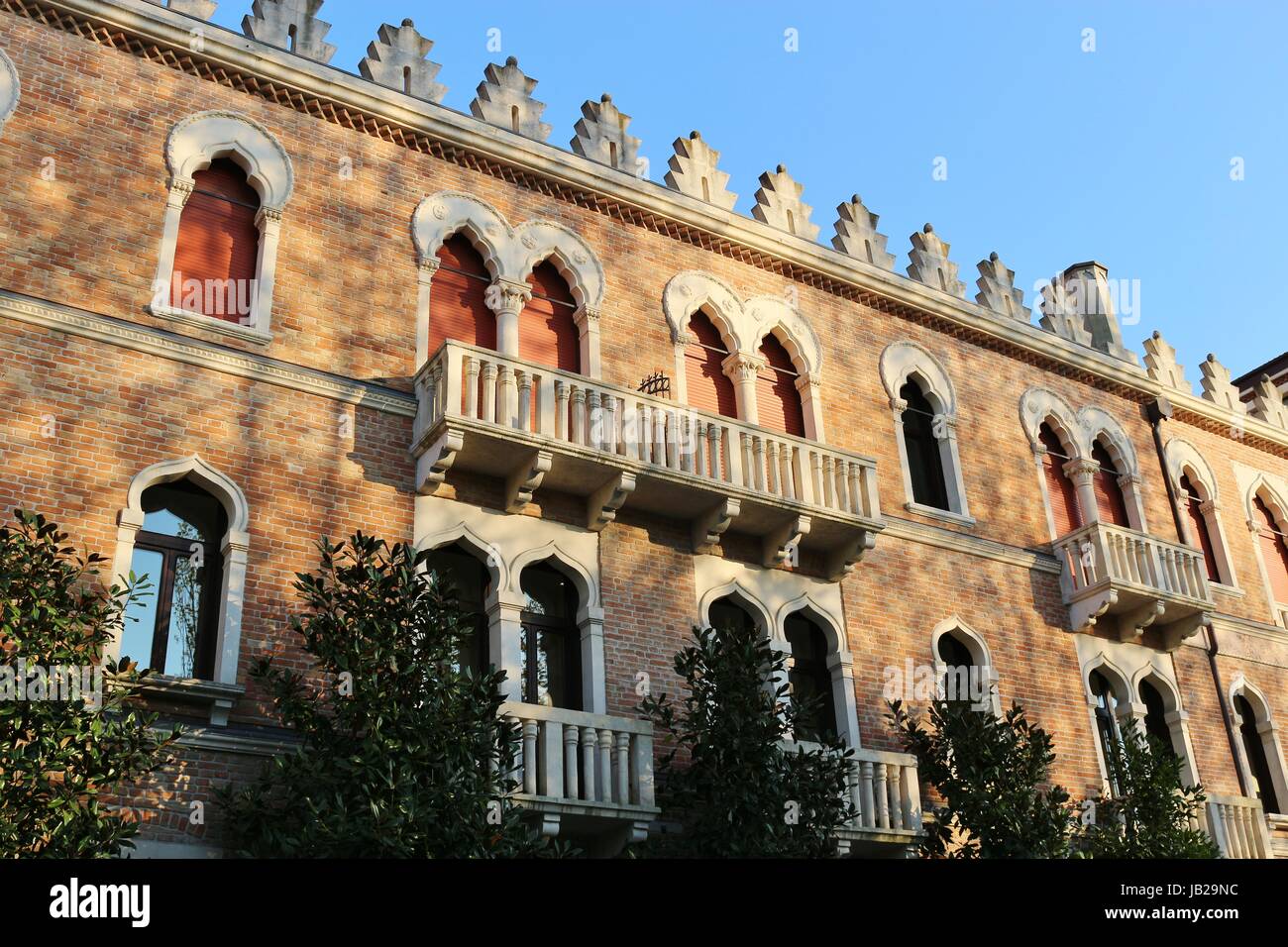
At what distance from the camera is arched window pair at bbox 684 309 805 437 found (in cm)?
1586

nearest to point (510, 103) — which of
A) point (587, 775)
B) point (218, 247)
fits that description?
point (218, 247)

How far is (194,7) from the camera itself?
14078 millimetres

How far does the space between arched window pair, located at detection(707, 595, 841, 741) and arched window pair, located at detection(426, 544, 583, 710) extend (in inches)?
66.7

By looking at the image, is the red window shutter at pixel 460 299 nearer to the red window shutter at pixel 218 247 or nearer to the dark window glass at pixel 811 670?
the red window shutter at pixel 218 247

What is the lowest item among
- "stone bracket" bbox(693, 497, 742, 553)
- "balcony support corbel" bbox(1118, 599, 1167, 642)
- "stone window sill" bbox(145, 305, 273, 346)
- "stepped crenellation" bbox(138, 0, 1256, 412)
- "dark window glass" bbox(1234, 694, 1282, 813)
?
"dark window glass" bbox(1234, 694, 1282, 813)

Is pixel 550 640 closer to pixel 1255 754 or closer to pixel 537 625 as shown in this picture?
pixel 537 625

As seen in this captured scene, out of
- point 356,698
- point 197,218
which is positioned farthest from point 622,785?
point 197,218

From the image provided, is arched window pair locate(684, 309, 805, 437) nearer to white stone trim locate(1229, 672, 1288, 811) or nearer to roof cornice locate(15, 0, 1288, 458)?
roof cornice locate(15, 0, 1288, 458)

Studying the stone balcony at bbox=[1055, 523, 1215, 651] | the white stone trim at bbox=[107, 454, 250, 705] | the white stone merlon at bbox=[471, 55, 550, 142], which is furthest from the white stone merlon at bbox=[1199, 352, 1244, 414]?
the white stone trim at bbox=[107, 454, 250, 705]

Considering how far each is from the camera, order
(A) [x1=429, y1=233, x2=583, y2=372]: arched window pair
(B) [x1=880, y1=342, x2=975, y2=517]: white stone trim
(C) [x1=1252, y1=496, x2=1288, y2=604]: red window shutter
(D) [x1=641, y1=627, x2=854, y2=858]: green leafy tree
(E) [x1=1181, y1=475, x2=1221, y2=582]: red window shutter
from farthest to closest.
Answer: (C) [x1=1252, y1=496, x2=1288, y2=604]: red window shutter < (E) [x1=1181, y1=475, x2=1221, y2=582]: red window shutter < (B) [x1=880, y1=342, x2=975, y2=517]: white stone trim < (A) [x1=429, y1=233, x2=583, y2=372]: arched window pair < (D) [x1=641, y1=627, x2=854, y2=858]: green leafy tree

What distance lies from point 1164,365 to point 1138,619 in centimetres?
574

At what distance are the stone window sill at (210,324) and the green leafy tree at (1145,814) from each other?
9893mm

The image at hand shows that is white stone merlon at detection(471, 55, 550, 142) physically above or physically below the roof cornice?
above

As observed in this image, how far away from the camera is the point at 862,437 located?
658 inches
